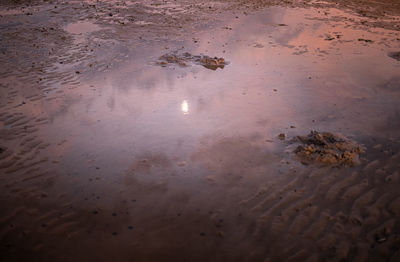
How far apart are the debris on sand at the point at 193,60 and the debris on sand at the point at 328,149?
13.0 feet

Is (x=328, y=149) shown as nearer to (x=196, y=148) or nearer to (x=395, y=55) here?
(x=196, y=148)

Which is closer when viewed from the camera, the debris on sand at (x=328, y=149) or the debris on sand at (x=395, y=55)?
the debris on sand at (x=328, y=149)

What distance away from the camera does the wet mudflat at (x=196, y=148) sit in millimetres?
3287

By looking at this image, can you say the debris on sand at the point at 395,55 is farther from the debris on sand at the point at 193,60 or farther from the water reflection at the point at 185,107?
the water reflection at the point at 185,107

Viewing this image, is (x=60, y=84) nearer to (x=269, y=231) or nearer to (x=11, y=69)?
(x=11, y=69)

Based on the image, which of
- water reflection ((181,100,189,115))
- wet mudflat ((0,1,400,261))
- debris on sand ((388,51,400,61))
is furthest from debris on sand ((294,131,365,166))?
debris on sand ((388,51,400,61))

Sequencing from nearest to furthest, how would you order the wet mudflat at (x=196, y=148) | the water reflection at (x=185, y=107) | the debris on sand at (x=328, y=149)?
the wet mudflat at (x=196, y=148)
the debris on sand at (x=328, y=149)
the water reflection at (x=185, y=107)

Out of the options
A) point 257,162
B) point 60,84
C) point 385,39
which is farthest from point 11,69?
point 385,39

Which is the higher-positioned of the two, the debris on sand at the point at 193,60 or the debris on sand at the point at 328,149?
the debris on sand at the point at 193,60

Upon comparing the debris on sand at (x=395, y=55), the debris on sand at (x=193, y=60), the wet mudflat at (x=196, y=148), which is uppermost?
the debris on sand at (x=395, y=55)

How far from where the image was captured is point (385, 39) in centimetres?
1005

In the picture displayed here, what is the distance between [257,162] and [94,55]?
6.40 meters

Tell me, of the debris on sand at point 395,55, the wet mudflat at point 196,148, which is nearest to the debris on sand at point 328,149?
the wet mudflat at point 196,148

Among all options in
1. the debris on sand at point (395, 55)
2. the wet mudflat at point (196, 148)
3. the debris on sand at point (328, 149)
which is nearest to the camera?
the wet mudflat at point (196, 148)
